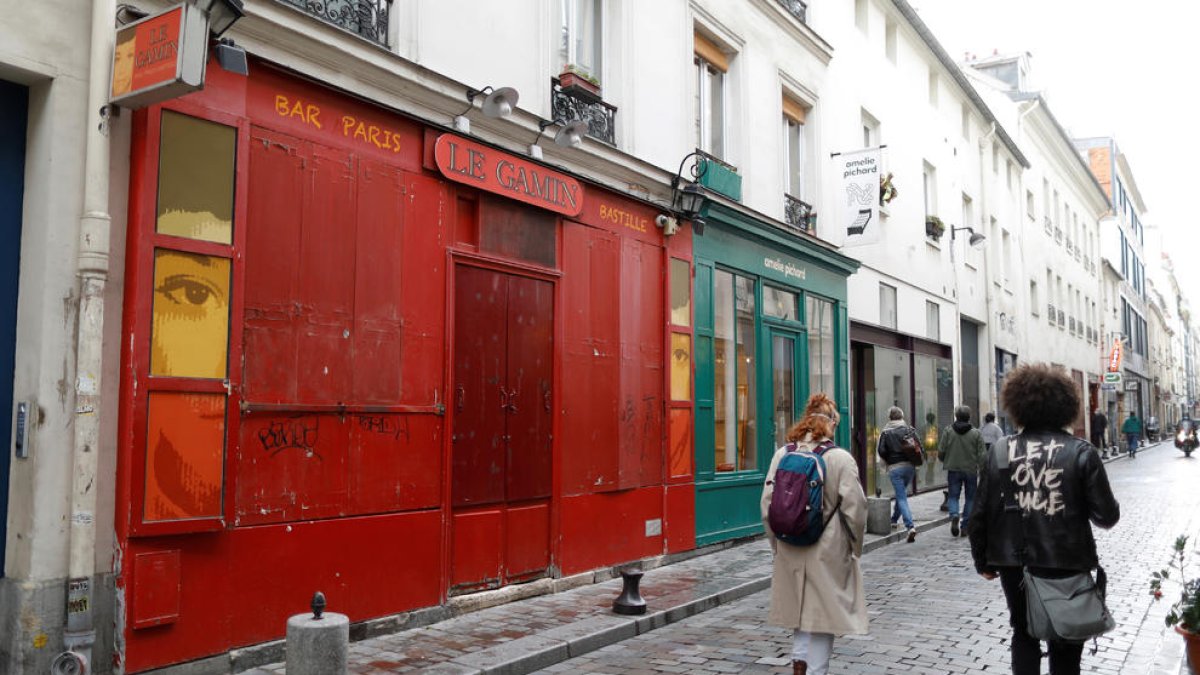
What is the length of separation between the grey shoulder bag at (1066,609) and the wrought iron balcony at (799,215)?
9509mm

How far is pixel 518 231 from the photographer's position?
26.2 feet

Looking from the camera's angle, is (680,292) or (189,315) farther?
(680,292)

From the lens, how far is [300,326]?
6.08 m

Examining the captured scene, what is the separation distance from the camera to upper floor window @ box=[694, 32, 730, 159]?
11391mm

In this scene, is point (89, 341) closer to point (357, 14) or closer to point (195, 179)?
point (195, 179)

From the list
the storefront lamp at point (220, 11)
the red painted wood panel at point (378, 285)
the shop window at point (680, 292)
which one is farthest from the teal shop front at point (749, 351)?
the storefront lamp at point (220, 11)

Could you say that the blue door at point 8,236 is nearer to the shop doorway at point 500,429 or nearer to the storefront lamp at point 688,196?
the shop doorway at point 500,429

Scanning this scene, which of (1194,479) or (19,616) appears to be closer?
(19,616)

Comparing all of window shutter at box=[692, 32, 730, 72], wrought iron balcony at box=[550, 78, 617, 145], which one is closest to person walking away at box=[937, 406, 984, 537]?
window shutter at box=[692, 32, 730, 72]

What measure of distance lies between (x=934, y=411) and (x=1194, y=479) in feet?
28.7

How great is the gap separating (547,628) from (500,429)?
171cm

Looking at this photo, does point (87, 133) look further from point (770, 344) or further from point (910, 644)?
point (770, 344)

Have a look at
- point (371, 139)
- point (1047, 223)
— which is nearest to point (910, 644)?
point (371, 139)

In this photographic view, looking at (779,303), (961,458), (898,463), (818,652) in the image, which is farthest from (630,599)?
(961,458)
